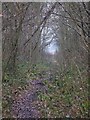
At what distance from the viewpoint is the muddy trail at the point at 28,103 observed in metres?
4.34

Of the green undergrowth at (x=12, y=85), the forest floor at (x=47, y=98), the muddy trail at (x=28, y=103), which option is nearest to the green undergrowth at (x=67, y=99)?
the forest floor at (x=47, y=98)

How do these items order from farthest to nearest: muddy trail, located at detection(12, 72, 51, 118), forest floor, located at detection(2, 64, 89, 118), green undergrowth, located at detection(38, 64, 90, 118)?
muddy trail, located at detection(12, 72, 51, 118)
forest floor, located at detection(2, 64, 89, 118)
green undergrowth, located at detection(38, 64, 90, 118)

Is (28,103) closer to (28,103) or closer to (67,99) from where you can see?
(28,103)

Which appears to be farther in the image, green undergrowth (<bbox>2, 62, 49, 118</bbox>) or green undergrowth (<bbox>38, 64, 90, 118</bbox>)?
green undergrowth (<bbox>2, 62, 49, 118</bbox>)

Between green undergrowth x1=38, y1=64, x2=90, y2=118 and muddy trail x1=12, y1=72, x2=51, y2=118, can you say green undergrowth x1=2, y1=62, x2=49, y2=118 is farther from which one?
green undergrowth x1=38, y1=64, x2=90, y2=118

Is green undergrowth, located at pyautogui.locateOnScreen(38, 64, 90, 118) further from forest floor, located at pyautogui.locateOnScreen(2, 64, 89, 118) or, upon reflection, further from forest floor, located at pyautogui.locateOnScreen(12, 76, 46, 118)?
forest floor, located at pyautogui.locateOnScreen(12, 76, 46, 118)

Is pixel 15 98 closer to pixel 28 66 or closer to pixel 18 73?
pixel 18 73

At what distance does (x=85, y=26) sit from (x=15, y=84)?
2.55 metres

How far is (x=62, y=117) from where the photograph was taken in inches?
164

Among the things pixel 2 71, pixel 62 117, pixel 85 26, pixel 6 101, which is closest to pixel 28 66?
pixel 2 71

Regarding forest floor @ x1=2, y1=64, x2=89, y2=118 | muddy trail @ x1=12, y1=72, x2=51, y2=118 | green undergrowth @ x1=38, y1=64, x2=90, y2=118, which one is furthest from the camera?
muddy trail @ x1=12, y1=72, x2=51, y2=118

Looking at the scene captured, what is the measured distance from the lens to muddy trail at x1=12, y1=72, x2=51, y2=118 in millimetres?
4340

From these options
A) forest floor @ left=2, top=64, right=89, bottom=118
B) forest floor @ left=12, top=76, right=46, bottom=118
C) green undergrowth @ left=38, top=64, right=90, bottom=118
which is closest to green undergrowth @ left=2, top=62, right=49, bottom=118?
forest floor @ left=2, top=64, right=89, bottom=118

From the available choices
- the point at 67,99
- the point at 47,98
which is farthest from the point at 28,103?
the point at 67,99
